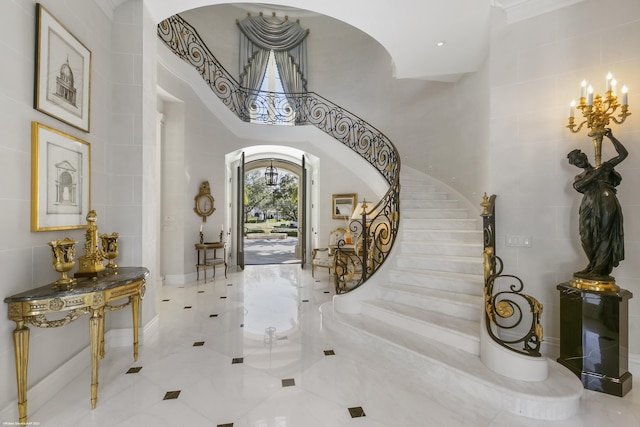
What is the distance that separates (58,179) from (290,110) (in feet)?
22.8

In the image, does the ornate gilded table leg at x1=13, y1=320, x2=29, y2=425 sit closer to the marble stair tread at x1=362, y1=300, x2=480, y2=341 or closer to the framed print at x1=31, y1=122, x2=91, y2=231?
the framed print at x1=31, y1=122, x2=91, y2=231

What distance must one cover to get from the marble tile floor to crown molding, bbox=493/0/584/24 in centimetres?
368

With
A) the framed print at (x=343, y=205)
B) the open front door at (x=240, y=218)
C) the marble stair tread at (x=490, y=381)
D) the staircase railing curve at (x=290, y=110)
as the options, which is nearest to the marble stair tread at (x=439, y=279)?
the marble stair tread at (x=490, y=381)

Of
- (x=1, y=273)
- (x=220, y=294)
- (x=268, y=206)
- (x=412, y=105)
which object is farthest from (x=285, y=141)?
(x=268, y=206)

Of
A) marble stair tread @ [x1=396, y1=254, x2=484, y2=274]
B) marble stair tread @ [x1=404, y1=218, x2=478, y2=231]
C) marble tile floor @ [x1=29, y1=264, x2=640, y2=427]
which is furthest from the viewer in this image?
marble stair tread @ [x1=404, y1=218, x2=478, y2=231]

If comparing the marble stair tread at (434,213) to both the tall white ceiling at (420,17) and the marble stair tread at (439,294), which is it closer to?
the marble stair tread at (439,294)

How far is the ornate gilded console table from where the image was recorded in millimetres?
2010

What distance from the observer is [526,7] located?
10.7 ft

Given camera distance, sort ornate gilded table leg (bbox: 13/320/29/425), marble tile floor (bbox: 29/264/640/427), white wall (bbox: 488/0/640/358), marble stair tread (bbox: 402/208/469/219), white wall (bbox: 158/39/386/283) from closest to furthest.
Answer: ornate gilded table leg (bbox: 13/320/29/425) < marble tile floor (bbox: 29/264/640/427) < white wall (bbox: 488/0/640/358) < marble stair tread (bbox: 402/208/469/219) < white wall (bbox: 158/39/386/283)

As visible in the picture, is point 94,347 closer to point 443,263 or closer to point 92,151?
point 92,151

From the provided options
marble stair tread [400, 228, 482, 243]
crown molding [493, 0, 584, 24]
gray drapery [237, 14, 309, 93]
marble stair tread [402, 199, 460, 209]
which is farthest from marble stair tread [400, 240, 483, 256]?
gray drapery [237, 14, 309, 93]

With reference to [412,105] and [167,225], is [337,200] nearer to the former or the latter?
[412,105]

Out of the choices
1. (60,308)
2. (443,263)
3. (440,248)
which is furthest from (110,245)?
(440,248)

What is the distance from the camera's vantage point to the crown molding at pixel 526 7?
10.3 feet
